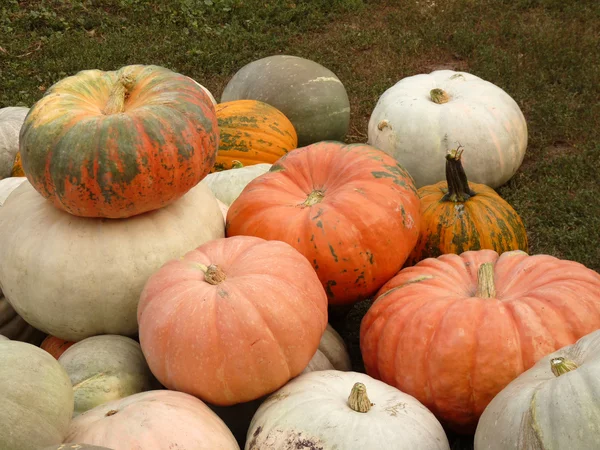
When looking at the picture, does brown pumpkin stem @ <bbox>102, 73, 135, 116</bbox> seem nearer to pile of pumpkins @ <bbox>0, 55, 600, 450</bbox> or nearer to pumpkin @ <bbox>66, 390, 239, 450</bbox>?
pile of pumpkins @ <bbox>0, 55, 600, 450</bbox>

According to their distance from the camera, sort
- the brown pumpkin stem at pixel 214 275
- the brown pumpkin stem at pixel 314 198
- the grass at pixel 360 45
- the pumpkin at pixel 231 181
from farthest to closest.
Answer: the grass at pixel 360 45 < the pumpkin at pixel 231 181 < the brown pumpkin stem at pixel 314 198 < the brown pumpkin stem at pixel 214 275

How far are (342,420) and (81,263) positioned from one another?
3.78 ft

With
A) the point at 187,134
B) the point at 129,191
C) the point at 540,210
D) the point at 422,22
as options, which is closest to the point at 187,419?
the point at 129,191

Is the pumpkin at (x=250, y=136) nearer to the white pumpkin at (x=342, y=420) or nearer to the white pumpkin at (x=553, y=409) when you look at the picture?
the white pumpkin at (x=342, y=420)

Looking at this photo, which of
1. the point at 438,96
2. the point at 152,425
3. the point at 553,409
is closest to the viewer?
the point at 553,409

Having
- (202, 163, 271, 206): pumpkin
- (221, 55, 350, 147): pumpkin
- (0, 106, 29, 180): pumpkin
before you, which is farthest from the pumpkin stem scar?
(221, 55, 350, 147): pumpkin

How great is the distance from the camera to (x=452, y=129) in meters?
4.35

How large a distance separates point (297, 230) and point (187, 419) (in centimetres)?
101

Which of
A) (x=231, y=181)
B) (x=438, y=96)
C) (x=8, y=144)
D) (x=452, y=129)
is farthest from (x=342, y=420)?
(x=8, y=144)

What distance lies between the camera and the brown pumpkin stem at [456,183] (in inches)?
133

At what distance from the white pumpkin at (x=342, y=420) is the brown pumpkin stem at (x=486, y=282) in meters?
0.48

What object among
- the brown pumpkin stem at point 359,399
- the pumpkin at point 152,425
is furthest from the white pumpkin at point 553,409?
the pumpkin at point 152,425

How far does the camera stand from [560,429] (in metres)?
1.85

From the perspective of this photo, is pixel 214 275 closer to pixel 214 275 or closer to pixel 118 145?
pixel 214 275
